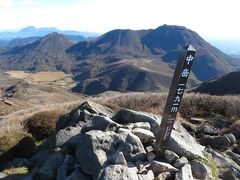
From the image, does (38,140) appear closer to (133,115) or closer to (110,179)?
(133,115)

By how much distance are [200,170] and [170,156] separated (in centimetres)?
82

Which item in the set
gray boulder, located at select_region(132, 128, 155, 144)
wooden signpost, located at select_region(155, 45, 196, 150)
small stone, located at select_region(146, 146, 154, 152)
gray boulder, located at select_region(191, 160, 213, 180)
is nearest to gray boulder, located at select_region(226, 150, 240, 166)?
gray boulder, located at select_region(191, 160, 213, 180)

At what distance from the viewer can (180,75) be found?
356 inches

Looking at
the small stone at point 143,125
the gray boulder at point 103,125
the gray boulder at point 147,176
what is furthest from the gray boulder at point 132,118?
the gray boulder at point 147,176

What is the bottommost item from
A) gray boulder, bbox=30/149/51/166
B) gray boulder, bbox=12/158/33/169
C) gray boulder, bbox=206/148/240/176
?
gray boulder, bbox=12/158/33/169

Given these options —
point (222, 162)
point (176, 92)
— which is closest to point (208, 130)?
point (222, 162)

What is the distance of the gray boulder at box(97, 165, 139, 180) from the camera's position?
7.93 meters

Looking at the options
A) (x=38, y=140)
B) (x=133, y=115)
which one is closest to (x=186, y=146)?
(x=133, y=115)

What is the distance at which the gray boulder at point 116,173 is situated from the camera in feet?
26.0

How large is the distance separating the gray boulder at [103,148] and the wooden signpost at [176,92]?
560mm

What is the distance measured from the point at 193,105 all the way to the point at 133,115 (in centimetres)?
850

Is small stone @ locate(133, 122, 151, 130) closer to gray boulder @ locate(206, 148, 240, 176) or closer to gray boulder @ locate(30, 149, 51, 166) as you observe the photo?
gray boulder @ locate(206, 148, 240, 176)

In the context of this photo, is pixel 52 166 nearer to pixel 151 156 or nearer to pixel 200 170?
pixel 151 156

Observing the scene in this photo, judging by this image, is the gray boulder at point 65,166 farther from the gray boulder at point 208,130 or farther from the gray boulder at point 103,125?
the gray boulder at point 208,130
